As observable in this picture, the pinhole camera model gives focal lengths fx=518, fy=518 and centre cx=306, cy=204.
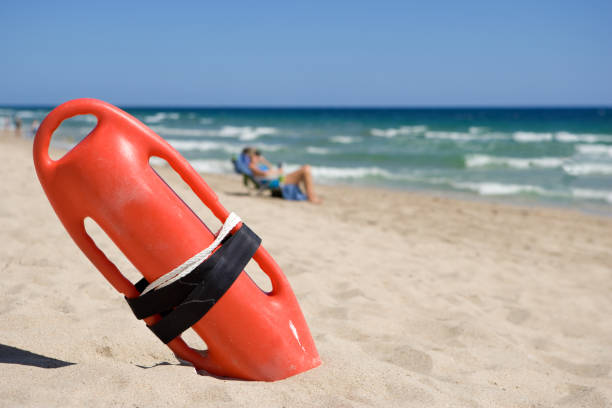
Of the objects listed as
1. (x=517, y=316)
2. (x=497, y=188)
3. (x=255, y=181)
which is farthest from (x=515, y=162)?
(x=517, y=316)

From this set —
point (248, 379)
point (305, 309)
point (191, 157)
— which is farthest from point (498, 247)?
point (191, 157)

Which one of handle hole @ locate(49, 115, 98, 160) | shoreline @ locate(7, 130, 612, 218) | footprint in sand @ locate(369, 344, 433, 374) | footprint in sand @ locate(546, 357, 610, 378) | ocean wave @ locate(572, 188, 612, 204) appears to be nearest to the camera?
footprint in sand @ locate(369, 344, 433, 374)

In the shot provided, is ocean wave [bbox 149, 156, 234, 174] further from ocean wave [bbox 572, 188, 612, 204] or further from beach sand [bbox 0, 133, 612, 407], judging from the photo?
ocean wave [bbox 572, 188, 612, 204]

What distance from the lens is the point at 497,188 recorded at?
38.0 ft

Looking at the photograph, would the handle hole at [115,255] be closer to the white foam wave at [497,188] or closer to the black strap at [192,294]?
the black strap at [192,294]

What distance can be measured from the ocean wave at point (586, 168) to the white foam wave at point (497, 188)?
302 cm

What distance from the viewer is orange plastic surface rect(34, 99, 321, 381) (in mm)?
1784

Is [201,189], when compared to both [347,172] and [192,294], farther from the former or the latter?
[347,172]

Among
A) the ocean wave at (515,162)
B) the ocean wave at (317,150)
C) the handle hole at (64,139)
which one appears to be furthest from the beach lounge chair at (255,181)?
the ocean wave at (317,150)

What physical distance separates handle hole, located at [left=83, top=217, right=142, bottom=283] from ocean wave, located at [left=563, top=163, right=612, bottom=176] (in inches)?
520

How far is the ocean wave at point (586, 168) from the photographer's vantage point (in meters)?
14.0

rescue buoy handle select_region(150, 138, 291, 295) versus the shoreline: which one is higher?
rescue buoy handle select_region(150, 138, 291, 295)

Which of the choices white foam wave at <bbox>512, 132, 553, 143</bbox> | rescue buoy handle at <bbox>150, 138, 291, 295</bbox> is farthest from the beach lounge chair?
white foam wave at <bbox>512, 132, 553, 143</bbox>

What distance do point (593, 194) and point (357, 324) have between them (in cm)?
979
